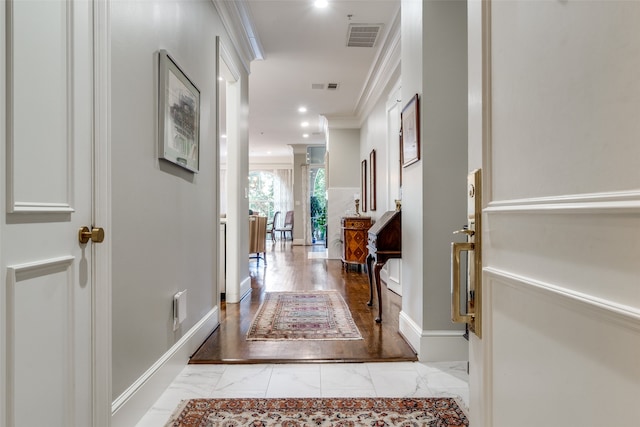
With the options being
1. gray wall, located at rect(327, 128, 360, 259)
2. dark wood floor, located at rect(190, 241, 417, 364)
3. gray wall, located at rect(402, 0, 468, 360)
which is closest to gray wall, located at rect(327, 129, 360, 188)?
gray wall, located at rect(327, 128, 360, 259)

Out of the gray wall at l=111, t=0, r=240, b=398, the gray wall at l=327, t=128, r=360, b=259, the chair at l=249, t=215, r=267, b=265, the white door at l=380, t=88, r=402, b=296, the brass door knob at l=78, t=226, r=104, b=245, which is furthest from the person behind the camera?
the gray wall at l=327, t=128, r=360, b=259

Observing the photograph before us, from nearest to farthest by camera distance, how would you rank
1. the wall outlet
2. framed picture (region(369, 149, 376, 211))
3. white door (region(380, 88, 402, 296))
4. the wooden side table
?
the wall outlet
white door (region(380, 88, 402, 296))
framed picture (region(369, 149, 376, 211))
the wooden side table

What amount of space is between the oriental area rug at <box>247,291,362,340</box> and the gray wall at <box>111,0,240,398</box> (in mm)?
582

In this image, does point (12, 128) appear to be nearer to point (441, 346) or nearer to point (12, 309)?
point (12, 309)

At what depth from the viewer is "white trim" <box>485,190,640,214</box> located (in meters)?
0.43

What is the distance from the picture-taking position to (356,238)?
5559mm

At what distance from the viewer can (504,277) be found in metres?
0.71

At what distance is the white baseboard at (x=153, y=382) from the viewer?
1442 millimetres

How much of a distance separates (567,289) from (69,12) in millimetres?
1412

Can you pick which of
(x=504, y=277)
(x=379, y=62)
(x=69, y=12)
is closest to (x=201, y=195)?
(x=69, y=12)

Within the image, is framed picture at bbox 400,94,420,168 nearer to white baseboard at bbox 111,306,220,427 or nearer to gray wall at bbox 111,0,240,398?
gray wall at bbox 111,0,240,398

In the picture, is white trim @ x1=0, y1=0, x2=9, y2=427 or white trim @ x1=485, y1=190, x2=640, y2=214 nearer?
white trim @ x1=485, y1=190, x2=640, y2=214

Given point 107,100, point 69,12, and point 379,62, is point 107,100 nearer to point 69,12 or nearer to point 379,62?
point 69,12

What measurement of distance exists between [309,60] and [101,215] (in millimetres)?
3649
